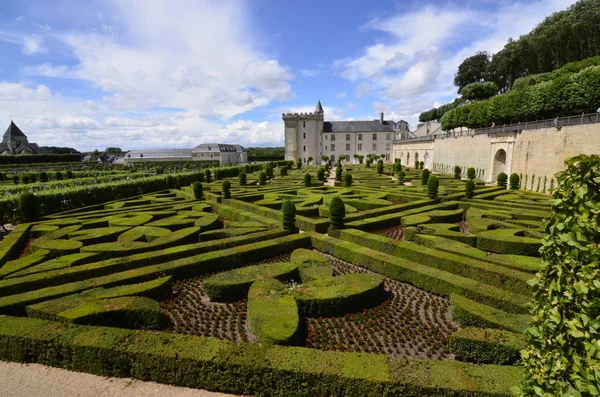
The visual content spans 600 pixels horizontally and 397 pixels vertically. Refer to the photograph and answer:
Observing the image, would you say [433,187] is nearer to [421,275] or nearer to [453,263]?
[453,263]

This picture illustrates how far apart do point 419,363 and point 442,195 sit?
1760 centimetres

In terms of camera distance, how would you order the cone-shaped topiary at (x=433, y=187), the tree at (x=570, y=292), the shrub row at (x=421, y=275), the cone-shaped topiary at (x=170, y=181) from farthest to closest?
the cone-shaped topiary at (x=170, y=181)
the cone-shaped topiary at (x=433, y=187)
the shrub row at (x=421, y=275)
the tree at (x=570, y=292)

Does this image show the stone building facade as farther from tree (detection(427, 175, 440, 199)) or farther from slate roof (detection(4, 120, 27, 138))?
slate roof (detection(4, 120, 27, 138))

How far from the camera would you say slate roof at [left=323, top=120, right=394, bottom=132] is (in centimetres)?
7294

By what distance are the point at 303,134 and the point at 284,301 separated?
215 ft

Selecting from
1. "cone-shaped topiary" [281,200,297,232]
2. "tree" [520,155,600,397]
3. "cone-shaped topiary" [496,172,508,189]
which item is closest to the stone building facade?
"cone-shaped topiary" [496,172,508,189]

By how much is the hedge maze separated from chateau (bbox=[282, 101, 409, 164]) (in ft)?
189

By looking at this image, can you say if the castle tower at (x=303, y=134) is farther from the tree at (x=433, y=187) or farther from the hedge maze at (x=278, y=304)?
the hedge maze at (x=278, y=304)

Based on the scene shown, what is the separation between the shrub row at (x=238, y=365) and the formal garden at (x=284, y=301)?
0.02m

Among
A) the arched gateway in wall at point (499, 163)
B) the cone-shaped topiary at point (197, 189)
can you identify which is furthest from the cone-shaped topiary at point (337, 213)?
the arched gateway in wall at point (499, 163)

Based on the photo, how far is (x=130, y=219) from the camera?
1512cm

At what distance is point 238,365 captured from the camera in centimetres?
531

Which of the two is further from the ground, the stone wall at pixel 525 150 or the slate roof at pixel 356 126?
the slate roof at pixel 356 126

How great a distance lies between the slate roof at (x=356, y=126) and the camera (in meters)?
72.9
